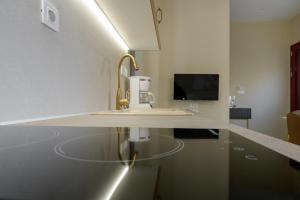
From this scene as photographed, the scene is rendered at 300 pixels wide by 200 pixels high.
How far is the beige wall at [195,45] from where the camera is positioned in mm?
2881

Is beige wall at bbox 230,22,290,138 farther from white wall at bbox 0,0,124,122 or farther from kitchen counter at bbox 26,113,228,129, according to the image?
kitchen counter at bbox 26,113,228,129

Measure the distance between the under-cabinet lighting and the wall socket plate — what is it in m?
0.30

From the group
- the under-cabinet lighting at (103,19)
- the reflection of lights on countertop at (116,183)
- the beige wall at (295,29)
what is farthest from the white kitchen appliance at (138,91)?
the beige wall at (295,29)

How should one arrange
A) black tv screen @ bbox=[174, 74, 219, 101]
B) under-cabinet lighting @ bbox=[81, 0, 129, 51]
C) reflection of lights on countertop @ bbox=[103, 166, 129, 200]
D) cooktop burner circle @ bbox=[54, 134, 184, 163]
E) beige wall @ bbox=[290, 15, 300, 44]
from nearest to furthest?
reflection of lights on countertop @ bbox=[103, 166, 129, 200] < cooktop burner circle @ bbox=[54, 134, 184, 163] < under-cabinet lighting @ bbox=[81, 0, 129, 51] < black tv screen @ bbox=[174, 74, 219, 101] < beige wall @ bbox=[290, 15, 300, 44]

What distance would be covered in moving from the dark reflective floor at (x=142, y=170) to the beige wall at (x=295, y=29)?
4.32m

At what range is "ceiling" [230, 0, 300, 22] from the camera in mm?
3350

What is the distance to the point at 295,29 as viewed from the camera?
3.95 meters

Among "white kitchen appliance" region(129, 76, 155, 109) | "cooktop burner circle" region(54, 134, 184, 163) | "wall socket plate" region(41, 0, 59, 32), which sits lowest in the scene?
"cooktop burner circle" region(54, 134, 184, 163)

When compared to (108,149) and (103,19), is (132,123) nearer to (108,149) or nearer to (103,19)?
(108,149)

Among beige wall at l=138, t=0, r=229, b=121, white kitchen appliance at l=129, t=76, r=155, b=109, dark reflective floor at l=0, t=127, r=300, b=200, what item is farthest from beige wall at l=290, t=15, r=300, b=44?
dark reflective floor at l=0, t=127, r=300, b=200

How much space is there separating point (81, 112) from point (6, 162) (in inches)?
28.2

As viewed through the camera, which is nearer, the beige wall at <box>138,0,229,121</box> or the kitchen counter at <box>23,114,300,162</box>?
the kitchen counter at <box>23,114,300,162</box>

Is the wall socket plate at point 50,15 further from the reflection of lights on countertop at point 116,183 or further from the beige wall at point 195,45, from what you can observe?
the beige wall at point 195,45

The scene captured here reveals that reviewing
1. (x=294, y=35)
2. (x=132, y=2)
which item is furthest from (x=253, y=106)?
(x=132, y=2)
